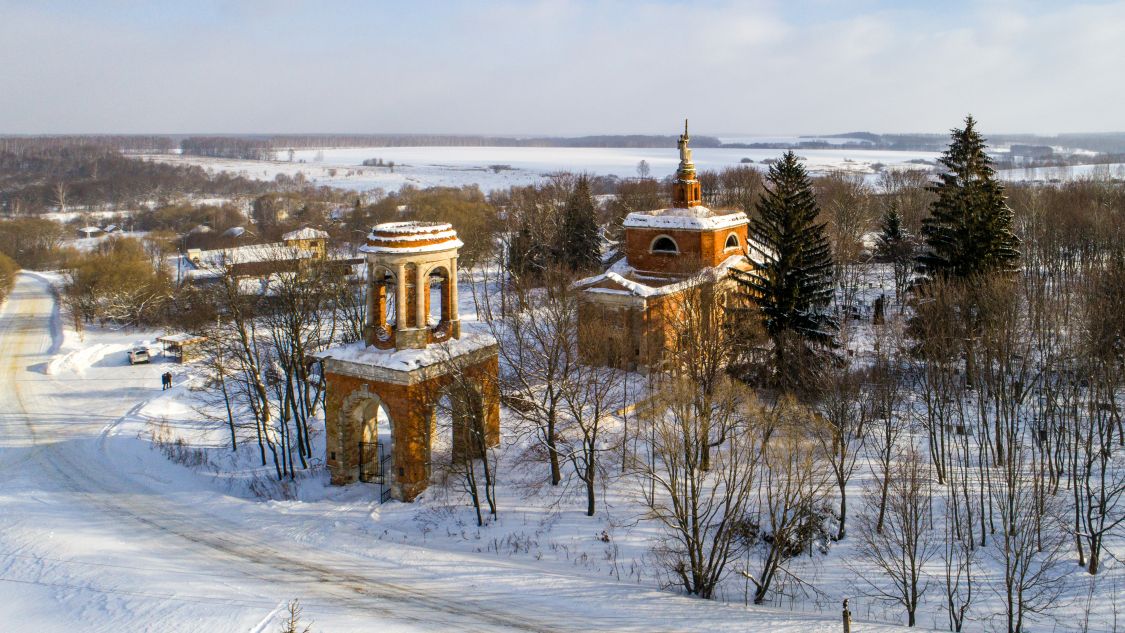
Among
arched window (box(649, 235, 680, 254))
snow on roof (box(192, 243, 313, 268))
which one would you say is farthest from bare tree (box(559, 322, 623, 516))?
snow on roof (box(192, 243, 313, 268))

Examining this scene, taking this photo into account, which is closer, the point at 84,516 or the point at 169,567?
the point at 169,567

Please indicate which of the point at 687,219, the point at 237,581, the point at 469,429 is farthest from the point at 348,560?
the point at 687,219

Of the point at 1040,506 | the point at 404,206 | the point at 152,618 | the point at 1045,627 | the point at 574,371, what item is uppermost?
the point at 404,206

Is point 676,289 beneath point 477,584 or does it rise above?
above

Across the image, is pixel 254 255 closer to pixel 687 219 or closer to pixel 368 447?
pixel 687 219

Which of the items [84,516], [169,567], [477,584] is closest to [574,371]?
[477,584]

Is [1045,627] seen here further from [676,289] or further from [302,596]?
[676,289]

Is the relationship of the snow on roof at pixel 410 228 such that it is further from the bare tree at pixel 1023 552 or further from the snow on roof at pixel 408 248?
the bare tree at pixel 1023 552

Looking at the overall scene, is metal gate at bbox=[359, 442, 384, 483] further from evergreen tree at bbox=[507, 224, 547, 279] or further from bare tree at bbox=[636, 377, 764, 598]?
evergreen tree at bbox=[507, 224, 547, 279]
